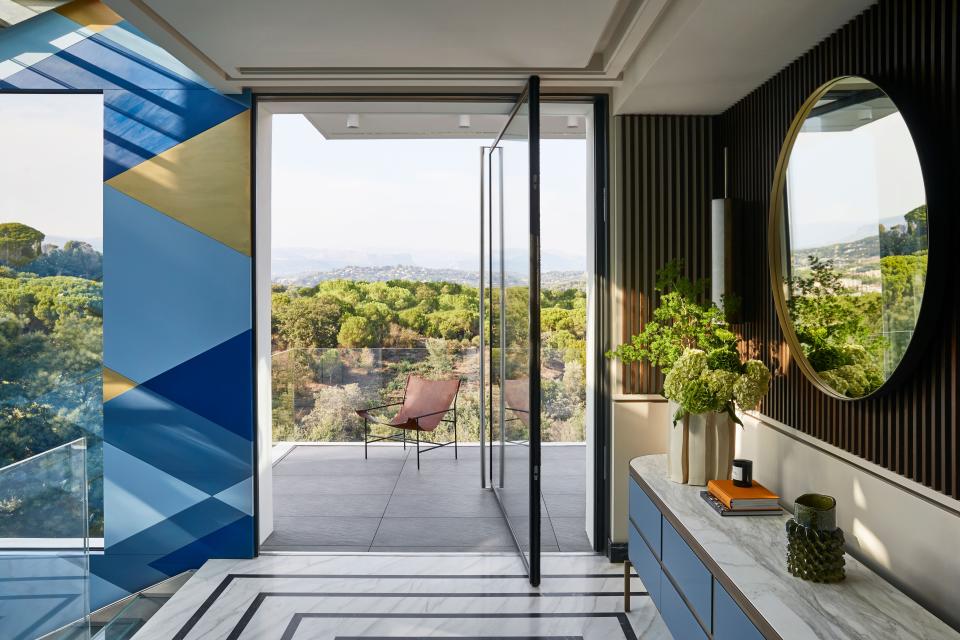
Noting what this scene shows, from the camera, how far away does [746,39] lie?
2.29 meters

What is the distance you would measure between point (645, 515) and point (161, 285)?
271 centimetres

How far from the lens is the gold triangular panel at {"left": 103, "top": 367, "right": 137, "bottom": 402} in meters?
A: 3.47

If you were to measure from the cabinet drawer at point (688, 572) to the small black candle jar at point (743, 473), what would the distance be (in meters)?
0.30

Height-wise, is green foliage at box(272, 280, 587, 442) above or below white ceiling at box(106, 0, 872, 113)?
below

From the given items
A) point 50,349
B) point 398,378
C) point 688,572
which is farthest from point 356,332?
point 688,572

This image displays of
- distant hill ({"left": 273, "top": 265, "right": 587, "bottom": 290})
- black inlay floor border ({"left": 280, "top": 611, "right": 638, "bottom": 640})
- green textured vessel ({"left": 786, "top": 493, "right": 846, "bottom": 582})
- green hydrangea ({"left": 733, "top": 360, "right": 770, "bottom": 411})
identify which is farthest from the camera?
distant hill ({"left": 273, "top": 265, "right": 587, "bottom": 290})

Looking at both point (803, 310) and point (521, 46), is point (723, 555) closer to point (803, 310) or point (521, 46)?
point (803, 310)

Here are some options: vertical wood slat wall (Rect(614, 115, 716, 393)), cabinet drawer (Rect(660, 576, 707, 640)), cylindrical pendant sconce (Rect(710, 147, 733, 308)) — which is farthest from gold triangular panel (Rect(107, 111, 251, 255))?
cabinet drawer (Rect(660, 576, 707, 640))

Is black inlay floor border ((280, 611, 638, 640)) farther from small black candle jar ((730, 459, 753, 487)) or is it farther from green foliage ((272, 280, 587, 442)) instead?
green foliage ((272, 280, 587, 442))

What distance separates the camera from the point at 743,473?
237 centimetres

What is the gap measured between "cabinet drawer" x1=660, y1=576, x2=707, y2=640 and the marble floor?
0.47 m

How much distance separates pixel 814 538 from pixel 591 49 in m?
2.17

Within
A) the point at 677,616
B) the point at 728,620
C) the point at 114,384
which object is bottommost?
the point at 677,616

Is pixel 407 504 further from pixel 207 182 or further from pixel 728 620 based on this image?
pixel 728 620
